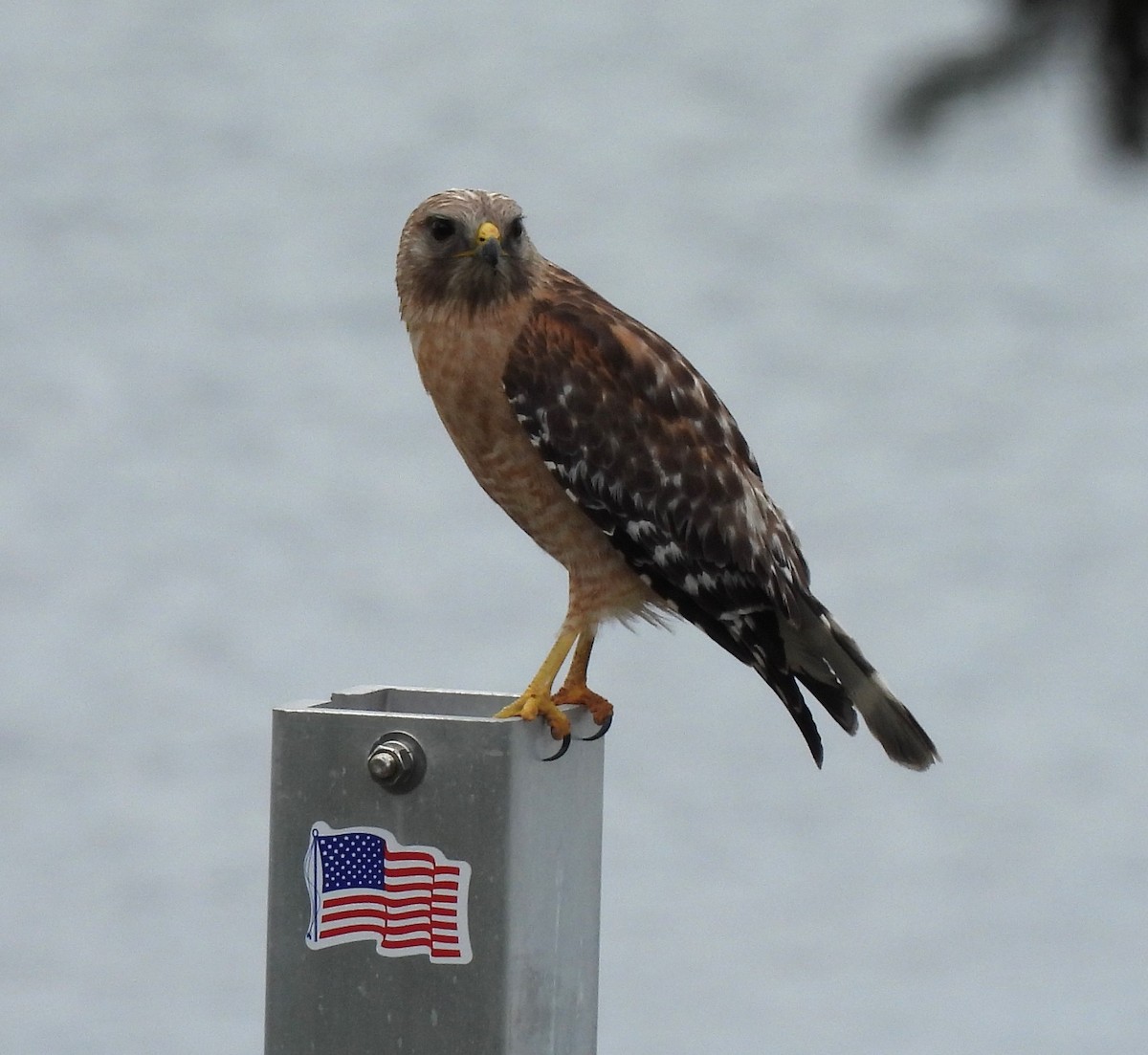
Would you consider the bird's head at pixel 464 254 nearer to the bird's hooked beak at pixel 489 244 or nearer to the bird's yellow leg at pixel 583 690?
the bird's hooked beak at pixel 489 244

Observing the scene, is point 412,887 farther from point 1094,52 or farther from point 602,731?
point 1094,52

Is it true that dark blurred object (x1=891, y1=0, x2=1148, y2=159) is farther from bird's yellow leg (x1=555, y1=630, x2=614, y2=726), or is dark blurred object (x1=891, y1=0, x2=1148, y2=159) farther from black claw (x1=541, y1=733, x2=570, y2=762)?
bird's yellow leg (x1=555, y1=630, x2=614, y2=726)

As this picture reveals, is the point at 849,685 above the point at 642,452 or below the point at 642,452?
below

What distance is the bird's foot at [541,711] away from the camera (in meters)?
2.34

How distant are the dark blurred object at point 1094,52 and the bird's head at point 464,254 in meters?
1.42

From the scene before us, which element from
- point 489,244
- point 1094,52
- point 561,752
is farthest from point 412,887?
point 1094,52

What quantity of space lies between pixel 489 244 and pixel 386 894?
992mm

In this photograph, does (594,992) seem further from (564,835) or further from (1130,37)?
(1130,37)

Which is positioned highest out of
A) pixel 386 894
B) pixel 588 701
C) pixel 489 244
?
pixel 489 244

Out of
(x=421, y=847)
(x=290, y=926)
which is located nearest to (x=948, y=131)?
(x=421, y=847)

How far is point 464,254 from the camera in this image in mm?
2674

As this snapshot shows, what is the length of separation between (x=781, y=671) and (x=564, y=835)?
683mm

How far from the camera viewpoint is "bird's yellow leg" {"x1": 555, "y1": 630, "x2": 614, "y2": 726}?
8.85 ft

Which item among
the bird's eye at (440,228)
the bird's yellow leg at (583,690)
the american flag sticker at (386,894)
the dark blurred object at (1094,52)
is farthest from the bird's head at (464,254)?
the dark blurred object at (1094,52)
